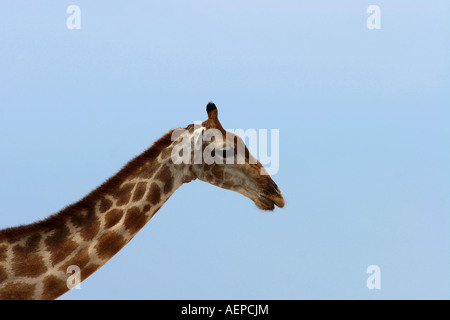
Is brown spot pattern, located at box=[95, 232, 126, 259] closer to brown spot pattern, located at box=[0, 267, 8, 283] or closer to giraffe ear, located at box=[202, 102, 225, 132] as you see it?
brown spot pattern, located at box=[0, 267, 8, 283]

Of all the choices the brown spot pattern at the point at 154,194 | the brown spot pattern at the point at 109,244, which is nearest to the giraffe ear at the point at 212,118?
the brown spot pattern at the point at 154,194

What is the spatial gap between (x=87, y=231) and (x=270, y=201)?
9.81ft

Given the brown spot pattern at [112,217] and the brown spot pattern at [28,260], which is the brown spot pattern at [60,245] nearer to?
the brown spot pattern at [28,260]

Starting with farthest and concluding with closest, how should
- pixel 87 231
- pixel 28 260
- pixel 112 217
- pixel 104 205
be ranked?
pixel 104 205 → pixel 112 217 → pixel 87 231 → pixel 28 260

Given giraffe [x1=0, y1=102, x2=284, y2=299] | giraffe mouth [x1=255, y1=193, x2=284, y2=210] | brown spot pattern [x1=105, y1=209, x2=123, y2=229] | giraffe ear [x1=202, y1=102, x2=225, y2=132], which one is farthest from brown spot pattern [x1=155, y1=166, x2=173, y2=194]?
giraffe mouth [x1=255, y1=193, x2=284, y2=210]

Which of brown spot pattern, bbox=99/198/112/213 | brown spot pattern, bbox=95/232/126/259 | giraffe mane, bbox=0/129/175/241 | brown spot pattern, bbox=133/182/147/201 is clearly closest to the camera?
brown spot pattern, bbox=95/232/126/259

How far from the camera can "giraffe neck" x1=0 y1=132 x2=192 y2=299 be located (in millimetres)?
8320

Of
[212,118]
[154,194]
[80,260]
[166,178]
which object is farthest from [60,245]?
[212,118]

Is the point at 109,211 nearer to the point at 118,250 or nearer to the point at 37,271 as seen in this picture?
the point at 118,250

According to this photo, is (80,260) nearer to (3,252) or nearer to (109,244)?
(109,244)

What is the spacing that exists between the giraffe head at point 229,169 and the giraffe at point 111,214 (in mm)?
17

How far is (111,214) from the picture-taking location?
29.1ft
